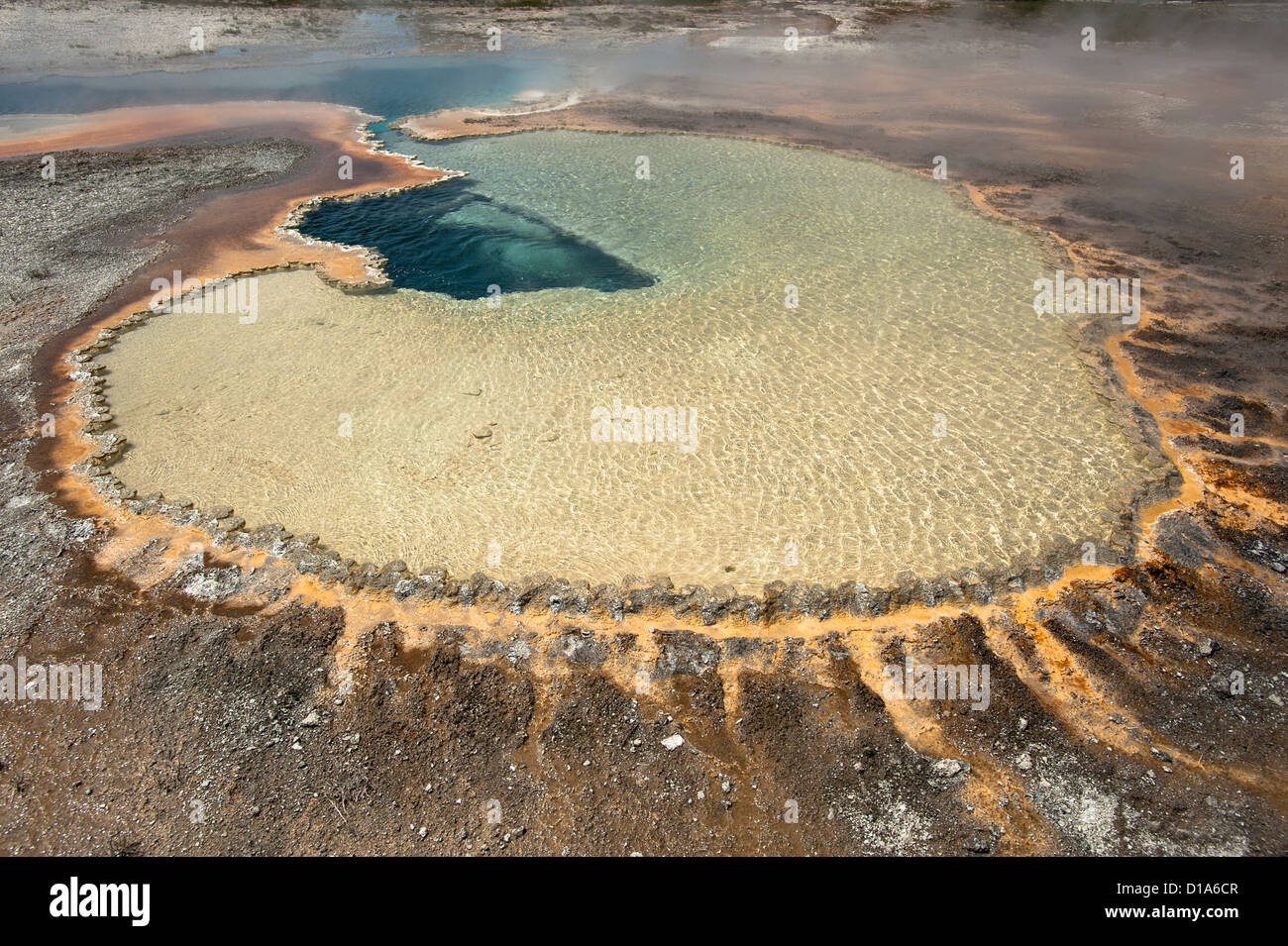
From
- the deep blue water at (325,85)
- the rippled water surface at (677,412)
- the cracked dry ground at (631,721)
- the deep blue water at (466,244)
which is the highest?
the deep blue water at (325,85)

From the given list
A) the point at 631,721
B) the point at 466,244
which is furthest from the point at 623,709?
the point at 466,244

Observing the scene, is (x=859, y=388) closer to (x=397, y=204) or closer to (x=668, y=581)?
(x=668, y=581)

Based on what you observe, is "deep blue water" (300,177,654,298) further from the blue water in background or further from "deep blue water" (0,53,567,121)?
"deep blue water" (0,53,567,121)

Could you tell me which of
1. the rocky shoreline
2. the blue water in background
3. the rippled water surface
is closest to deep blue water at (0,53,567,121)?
the blue water in background

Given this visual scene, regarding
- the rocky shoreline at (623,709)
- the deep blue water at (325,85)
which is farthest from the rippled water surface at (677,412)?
the deep blue water at (325,85)

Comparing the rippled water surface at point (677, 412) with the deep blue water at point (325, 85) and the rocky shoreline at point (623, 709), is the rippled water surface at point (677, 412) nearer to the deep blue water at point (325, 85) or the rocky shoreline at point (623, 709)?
the rocky shoreline at point (623, 709)

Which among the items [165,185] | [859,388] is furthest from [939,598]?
[165,185]

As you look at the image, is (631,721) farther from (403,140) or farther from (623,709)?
(403,140)
